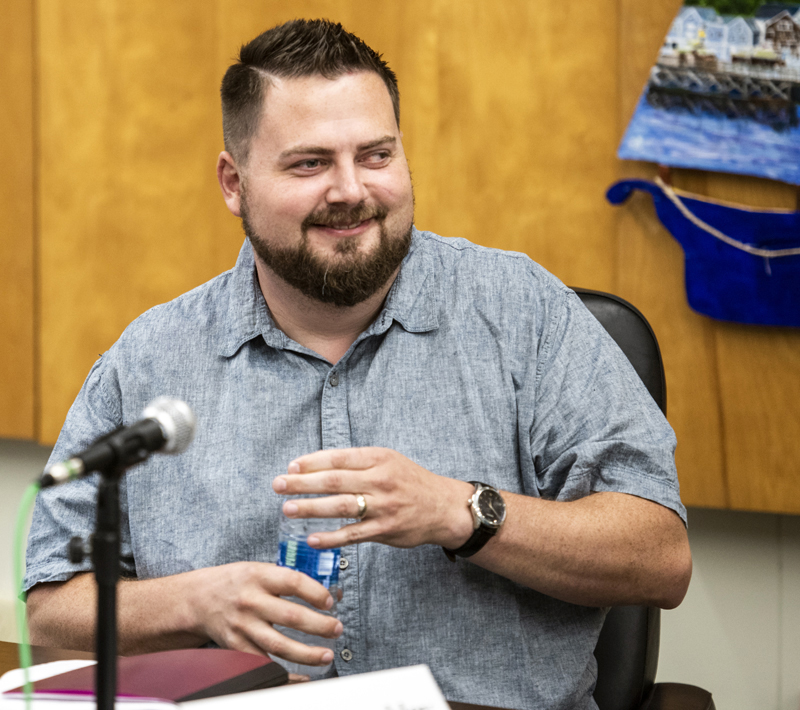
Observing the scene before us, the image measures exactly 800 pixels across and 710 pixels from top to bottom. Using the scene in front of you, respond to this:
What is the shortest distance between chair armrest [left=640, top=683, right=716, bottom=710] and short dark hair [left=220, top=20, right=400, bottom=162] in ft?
3.08

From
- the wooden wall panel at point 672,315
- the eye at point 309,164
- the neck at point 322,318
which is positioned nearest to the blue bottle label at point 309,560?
the neck at point 322,318

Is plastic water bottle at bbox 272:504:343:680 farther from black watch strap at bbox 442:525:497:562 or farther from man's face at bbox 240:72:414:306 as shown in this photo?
man's face at bbox 240:72:414:306

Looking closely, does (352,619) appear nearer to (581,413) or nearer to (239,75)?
(581,413)

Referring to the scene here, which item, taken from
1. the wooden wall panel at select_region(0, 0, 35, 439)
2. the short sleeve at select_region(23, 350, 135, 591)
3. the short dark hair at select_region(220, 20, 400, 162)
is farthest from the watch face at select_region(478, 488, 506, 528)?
the wooden wall panel at select_region(0, 0, 35, 439)

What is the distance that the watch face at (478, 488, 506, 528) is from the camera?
111cm

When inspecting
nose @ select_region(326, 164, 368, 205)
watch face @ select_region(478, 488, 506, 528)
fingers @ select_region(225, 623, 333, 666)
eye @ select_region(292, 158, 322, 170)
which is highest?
eye @ select_region(292, 158, 322, 170)

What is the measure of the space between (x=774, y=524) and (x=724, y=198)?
71 cm

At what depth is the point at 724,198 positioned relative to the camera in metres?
1.77

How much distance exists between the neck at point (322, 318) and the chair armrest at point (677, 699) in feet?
2.14

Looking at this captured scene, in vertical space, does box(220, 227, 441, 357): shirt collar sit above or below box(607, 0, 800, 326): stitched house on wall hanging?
below

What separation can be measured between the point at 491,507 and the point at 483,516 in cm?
2

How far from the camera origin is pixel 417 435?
1305 mm

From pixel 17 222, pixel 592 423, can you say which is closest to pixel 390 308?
pixel 592 423

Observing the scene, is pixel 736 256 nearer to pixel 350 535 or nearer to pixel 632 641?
pixel 632 641
